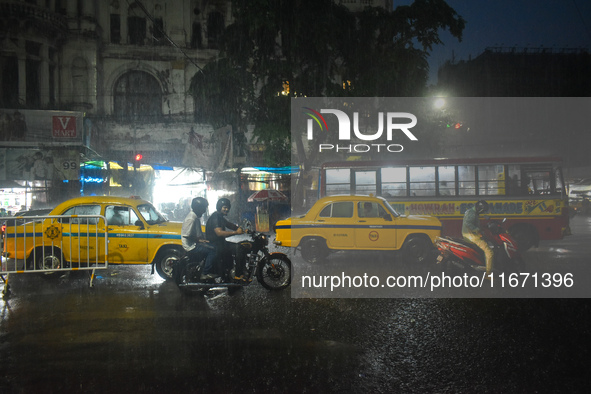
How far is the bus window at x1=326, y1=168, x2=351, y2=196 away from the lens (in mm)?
13375

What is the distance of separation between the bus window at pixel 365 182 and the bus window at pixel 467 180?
255 centimetres

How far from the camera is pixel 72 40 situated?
77.3 ft

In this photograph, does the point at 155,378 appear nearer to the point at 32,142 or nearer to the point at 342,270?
the point at 342,270

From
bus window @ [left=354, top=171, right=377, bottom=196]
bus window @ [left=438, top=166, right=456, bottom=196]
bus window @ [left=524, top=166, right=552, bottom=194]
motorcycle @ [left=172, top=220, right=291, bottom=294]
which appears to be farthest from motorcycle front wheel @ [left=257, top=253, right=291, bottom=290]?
bus window @ [left=524, top=166, right=552, bottom=194]

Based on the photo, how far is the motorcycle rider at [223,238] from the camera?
25.8 ft

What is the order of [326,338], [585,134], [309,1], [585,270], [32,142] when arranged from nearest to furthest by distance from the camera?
[326,338]
[585,270]
[309,1]
[32,142]
[585,134]

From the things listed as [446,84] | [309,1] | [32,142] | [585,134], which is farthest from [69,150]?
[446,84]

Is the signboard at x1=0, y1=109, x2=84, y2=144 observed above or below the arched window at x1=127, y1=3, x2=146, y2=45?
below

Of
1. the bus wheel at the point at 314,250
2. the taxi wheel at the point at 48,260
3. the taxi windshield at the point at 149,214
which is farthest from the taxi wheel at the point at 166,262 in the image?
the bus wheel at the point at 314,250

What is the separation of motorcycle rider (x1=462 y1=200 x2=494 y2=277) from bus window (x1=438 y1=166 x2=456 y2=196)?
11.7 feet

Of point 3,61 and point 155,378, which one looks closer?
point 155,378

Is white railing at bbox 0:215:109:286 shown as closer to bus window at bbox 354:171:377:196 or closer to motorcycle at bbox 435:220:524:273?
bus window at bbox 354:171:377:196

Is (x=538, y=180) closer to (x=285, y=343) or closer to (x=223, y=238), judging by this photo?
(x=223, y=238)

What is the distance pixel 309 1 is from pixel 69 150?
1320cm
